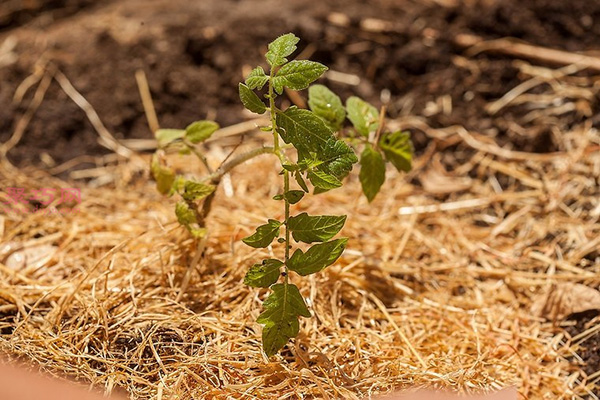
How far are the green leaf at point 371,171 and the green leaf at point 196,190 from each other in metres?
0.40

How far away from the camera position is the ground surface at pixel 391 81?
2.44m

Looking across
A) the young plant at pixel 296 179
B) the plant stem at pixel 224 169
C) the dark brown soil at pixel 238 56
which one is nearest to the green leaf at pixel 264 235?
the young plant at pixel 296 179

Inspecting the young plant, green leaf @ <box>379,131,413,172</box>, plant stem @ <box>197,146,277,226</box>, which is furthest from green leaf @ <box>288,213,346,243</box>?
green leaf @ <box>379,131,413,172</box>

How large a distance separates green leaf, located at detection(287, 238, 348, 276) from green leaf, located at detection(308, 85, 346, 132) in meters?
0.42

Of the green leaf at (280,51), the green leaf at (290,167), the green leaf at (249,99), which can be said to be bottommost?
the green leaf at (290,167)

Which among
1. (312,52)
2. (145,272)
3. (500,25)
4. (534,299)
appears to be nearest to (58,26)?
(312,52)

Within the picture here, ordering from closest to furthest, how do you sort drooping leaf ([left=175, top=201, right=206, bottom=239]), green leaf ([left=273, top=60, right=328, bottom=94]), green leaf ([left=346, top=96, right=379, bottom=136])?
green leaf ([left=273, top=60, right=328, bottom=94]) < drooping leaf ([left=175, top=201, right=206, bottom=239]) < green leaf ([left=346, top=96, right=379, bottom=136])

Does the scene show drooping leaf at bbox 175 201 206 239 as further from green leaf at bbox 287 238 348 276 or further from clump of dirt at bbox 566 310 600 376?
clump of dirt at bbox 566 310 600 376

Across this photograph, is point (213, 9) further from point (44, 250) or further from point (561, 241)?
point (561, 241)

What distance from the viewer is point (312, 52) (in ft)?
9.66

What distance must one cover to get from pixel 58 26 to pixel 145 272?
178cm

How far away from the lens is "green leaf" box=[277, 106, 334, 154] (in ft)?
4.69

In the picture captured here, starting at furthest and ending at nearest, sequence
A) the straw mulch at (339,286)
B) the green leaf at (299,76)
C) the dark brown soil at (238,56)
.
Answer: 1. the dark brown soil at (238,56)
2. the straw mulch at (339,286)
3. the green leaf at (299,76)

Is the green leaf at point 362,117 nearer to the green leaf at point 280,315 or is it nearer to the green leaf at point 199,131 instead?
the green leaf at point 199,131
